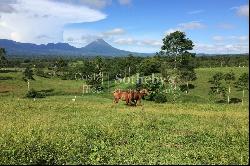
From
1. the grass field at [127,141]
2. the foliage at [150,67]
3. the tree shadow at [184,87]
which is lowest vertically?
the tree shadow at [184,87]

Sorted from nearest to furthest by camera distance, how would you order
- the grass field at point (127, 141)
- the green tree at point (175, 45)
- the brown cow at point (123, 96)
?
1. the grass field at point (127, 141)
2. the brown cow at point (123, 96)
3. the green tree at point (175, 45)

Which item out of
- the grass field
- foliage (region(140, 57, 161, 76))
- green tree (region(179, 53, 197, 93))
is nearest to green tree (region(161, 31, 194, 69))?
green tree (region(179, 53, 197, 93))

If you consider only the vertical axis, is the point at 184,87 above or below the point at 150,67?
below

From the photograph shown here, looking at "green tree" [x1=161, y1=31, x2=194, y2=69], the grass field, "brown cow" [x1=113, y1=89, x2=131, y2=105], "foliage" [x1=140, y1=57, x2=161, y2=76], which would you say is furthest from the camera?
"foliage" [x1=140, y1=57, x2=161, y2=76]

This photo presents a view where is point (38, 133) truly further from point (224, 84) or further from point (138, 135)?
point (224, 84)

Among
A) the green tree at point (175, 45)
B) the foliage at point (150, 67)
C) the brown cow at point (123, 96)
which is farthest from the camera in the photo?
the foliage at point (150, 67)

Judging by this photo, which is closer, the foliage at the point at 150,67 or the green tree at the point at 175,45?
the green tree at the point at 175,45

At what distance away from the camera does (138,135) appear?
1802 cm

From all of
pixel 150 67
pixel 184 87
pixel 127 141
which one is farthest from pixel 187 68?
pixel 127 141

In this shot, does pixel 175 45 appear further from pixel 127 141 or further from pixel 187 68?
pixel 127 141

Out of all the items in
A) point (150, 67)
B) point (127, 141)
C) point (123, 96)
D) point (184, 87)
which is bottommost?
point (184, 87)

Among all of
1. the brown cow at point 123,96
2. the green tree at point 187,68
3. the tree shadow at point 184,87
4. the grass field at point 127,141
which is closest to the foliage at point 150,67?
the green tree at point 187,68

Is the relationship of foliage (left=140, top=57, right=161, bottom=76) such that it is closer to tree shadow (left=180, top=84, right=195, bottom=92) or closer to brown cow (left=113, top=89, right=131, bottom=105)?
tree shadow (left=180, top=84, right=195, bottom=92)

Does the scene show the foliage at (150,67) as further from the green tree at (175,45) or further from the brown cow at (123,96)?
the brown cow at (123,96)
